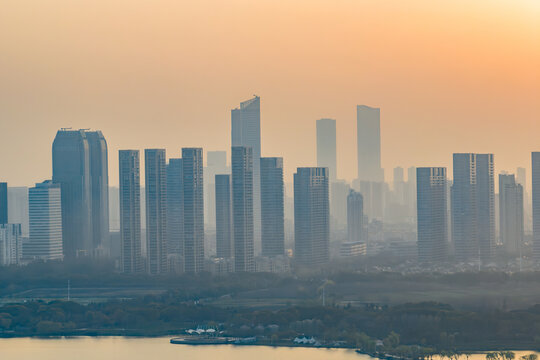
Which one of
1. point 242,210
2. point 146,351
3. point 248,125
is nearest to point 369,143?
point 248,125

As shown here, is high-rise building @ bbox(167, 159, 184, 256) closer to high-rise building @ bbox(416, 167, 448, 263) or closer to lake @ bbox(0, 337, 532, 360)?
high-rise building @ bbox(416, 167, 448, 263)

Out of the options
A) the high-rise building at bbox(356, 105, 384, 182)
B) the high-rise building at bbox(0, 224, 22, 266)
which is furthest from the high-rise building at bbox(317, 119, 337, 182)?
the high-rise building at bbox(0, 224, 22, 266)

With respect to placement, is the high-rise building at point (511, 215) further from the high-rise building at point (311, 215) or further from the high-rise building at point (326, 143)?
the high-rise building at point (326, 143)

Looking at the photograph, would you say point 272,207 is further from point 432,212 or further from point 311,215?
point 432,212

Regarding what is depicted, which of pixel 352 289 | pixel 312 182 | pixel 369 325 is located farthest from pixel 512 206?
pixel 369 325

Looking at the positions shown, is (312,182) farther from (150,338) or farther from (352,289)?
(150,338)

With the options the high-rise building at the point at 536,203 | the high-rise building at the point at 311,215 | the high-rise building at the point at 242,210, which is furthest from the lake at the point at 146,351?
the high-rise building at the point at 536,203
